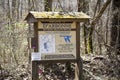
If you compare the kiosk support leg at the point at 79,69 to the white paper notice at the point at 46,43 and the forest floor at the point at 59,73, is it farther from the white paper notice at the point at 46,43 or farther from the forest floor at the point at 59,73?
the forest floor at the point at 59,73

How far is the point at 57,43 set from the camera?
6.87 metres

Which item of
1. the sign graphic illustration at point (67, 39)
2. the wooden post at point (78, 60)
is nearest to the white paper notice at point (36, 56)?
the sign graphic illustration at point (67, 39)

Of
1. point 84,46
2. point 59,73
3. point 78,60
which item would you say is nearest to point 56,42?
point 78,60

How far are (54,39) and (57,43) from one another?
0.12 metres

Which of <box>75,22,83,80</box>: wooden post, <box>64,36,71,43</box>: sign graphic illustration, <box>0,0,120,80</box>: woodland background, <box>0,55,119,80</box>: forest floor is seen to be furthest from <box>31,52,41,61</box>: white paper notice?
<box>0,0,120,80</box>: woodland background

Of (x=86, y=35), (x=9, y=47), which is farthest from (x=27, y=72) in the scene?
(x=86, y=35)

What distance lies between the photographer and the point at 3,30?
1156cm

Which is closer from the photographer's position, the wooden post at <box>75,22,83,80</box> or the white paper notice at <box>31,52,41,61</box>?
the white paper notice at <box>31,52,41,61</box>

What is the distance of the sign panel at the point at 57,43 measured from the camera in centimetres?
682

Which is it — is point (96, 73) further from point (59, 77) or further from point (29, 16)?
point (29, 16)

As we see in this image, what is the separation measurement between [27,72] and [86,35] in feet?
19.0

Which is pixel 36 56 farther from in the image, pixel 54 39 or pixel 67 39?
pixel 67 39

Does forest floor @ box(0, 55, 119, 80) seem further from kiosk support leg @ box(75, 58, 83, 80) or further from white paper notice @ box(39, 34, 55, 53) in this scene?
white paper notice @ box(39, 34, 55, 53)

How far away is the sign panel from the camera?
22.4 ft
